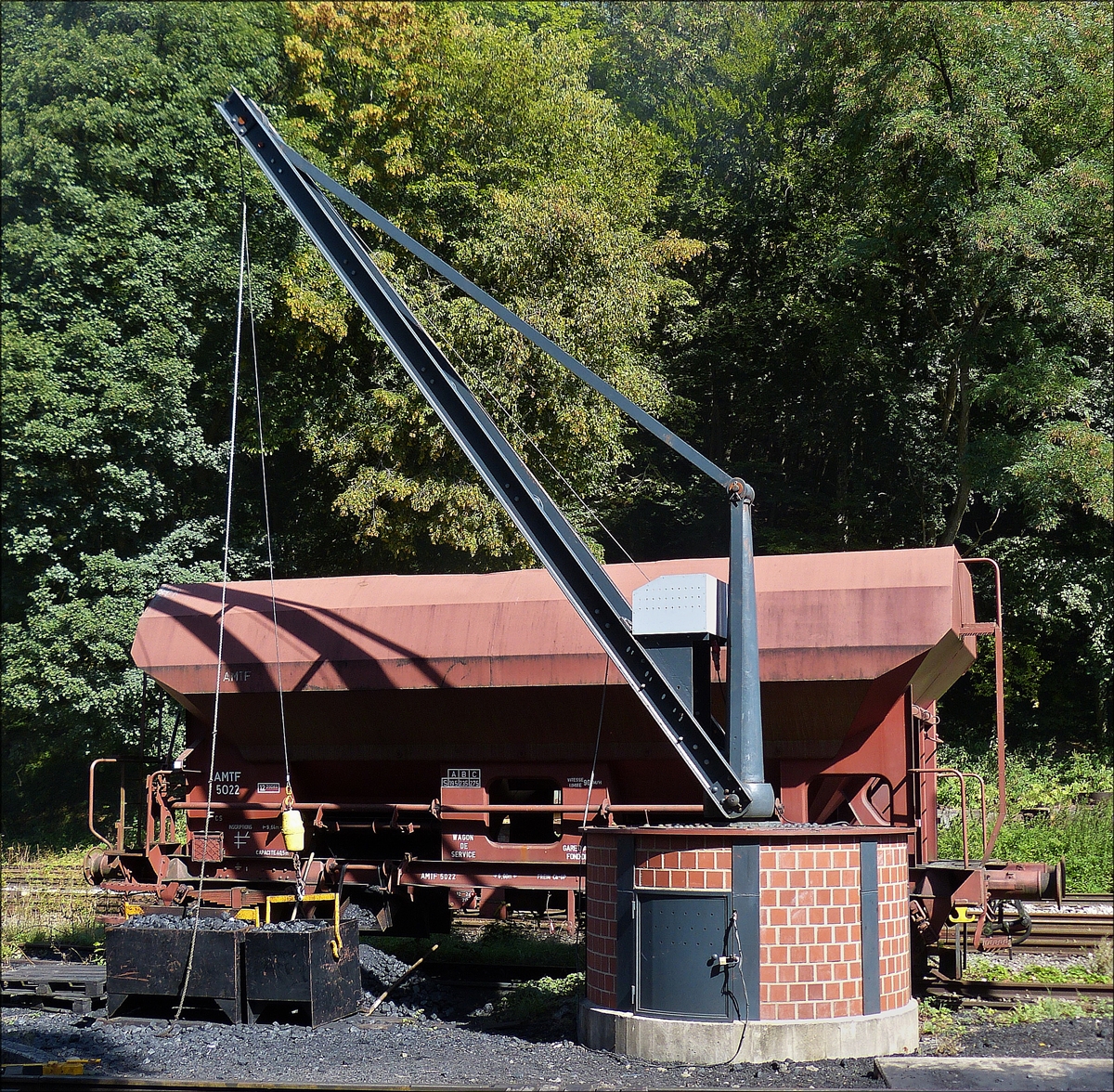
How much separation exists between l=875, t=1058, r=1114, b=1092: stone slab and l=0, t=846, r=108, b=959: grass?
901 cm

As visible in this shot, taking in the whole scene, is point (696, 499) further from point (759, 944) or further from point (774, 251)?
point (759, 944)

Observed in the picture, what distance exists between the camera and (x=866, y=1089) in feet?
22.5

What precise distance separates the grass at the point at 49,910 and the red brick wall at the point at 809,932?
26.6ft

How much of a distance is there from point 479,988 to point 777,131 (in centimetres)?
2593

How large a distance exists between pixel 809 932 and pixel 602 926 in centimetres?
156

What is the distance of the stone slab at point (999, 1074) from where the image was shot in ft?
21.5

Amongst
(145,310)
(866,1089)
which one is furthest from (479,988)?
(145,310)

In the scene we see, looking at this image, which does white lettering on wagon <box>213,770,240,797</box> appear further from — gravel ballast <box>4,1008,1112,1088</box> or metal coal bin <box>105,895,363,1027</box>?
gravel ballast <box>4,1008,1112,1088</box>

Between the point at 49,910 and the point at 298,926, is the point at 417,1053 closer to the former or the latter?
the point at 298,926

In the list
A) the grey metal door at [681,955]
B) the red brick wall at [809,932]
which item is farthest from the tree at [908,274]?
the grey metal door at [681,955]

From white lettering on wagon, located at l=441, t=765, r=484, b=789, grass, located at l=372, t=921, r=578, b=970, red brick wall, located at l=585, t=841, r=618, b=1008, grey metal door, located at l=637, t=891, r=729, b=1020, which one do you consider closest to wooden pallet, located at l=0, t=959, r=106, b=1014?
grass, located at l=372, t=921, r=578, b=970

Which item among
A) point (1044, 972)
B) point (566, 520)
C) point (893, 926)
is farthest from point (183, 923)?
point (1044, 972)

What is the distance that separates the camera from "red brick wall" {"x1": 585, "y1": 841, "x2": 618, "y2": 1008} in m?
8.24

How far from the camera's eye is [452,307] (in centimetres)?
2038
